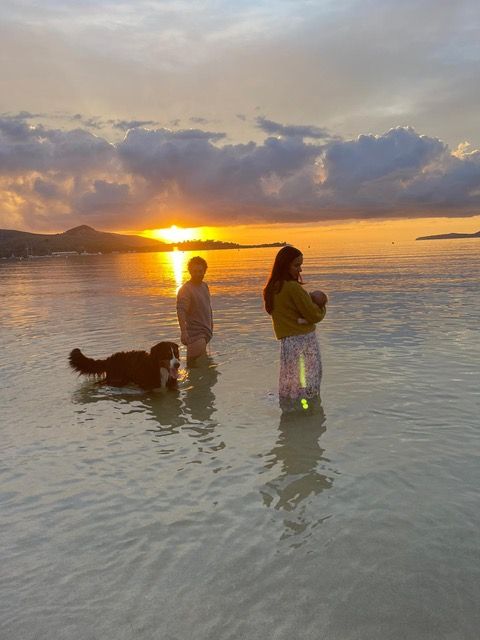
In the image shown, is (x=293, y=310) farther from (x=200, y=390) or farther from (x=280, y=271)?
(x=200, y=390)

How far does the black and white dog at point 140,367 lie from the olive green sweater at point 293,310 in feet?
8.95

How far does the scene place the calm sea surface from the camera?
417 cm

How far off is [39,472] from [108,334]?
1223 cm

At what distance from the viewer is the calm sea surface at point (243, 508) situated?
13.7 feet

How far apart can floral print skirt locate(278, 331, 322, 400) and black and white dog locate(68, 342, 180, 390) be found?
2.54 metres

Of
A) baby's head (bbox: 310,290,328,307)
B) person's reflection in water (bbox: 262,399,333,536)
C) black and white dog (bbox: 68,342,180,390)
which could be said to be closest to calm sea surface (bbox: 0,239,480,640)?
person's reflection in water (bbox: 262,399,333,536)

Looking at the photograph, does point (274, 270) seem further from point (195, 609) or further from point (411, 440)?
point (195, 609)

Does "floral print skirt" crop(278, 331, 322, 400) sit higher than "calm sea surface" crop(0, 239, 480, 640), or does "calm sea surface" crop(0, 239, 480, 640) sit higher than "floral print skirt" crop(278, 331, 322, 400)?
"floral print skirt" crop(278, 331, 322, 400)

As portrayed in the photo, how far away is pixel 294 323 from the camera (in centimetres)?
828

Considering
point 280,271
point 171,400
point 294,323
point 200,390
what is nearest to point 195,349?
point 200,390

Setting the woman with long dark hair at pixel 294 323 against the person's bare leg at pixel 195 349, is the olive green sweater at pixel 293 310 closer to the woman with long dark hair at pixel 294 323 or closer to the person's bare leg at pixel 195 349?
the woman with long dark hair at pixel 294 323

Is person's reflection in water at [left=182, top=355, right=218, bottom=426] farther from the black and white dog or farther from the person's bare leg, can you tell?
the black and white dog

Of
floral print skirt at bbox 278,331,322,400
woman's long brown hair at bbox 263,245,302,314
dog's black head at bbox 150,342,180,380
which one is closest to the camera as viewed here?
woman's long brown hair at bbox 263,245,302,314

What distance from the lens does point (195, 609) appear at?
4223mm
